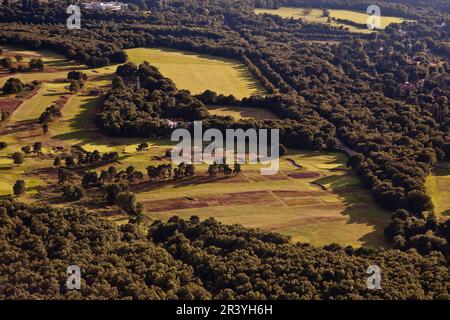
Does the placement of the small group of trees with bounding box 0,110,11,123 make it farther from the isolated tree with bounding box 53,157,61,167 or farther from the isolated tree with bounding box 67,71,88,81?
the isolated tree with bounding box 67,71,88,81

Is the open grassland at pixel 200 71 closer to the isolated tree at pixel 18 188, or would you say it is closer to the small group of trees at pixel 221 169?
the small group of trees at pixel 221 169

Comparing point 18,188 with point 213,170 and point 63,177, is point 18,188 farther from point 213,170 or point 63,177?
Answer: point 213,170

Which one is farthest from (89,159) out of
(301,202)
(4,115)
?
(301,202)

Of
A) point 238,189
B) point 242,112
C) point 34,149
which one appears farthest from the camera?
point 242,112

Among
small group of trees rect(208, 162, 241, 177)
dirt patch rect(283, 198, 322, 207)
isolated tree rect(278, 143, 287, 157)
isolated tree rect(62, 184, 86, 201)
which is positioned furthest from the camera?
isolated tree rect(278, 143, 287, 157)

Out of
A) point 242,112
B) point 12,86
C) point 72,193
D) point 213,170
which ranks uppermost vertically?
point 12,86

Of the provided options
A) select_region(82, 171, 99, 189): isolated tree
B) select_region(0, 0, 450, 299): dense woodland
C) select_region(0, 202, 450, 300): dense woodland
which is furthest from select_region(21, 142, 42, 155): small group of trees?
select_region(0, 202, 450, 300): dense woodland

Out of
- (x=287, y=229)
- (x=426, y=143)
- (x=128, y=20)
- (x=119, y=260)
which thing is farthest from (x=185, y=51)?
(x=119, y=260)
